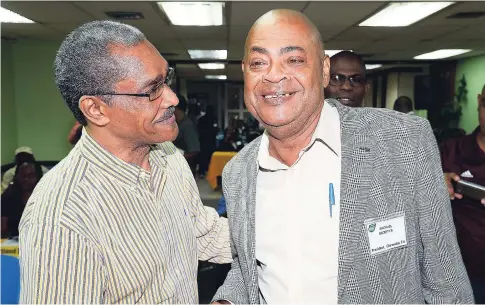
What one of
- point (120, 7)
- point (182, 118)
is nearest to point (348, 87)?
point (120, 7)

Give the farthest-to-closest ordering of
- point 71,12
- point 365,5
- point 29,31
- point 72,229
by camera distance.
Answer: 1. point 29,31
2. point 71,12
3. point 365,5
4. point 72,229

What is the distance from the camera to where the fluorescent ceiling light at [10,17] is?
5.33m

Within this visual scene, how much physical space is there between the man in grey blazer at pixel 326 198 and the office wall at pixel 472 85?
33.0 ft

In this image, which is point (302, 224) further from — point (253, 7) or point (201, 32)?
point (201, 32)

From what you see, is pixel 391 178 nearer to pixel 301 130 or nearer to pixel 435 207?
pixel 435 207

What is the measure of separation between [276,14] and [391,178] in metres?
0.63

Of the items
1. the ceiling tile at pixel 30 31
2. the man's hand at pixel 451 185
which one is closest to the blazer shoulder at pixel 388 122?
the man's hand at pixel 451 185

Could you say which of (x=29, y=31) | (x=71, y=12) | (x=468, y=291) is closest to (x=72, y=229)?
(x=468, y=291)

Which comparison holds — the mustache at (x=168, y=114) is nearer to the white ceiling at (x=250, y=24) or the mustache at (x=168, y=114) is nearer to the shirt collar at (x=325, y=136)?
the shirt collar at (x=325, y=136)

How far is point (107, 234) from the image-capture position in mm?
1205

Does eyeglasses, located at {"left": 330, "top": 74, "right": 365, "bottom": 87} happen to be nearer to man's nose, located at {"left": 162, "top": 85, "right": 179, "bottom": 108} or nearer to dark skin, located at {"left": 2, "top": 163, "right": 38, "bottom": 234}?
man's nose, located at {"left": 162, "top": 85, "right": 179, "bottom": 108}

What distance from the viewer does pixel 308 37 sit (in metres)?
1.36

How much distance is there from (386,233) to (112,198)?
2.68 ft

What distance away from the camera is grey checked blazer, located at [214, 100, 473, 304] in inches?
48.6
